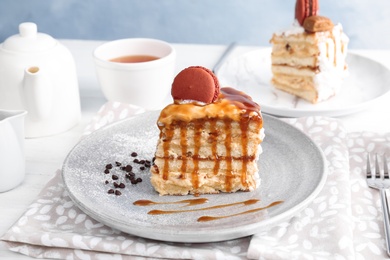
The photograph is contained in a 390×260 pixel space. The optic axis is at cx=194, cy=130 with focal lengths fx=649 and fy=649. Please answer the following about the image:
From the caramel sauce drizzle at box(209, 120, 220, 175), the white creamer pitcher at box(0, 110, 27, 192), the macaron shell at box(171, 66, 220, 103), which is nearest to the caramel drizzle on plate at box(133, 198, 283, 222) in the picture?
the caramel sauce drizzle at box(209, 120, 220, 175)

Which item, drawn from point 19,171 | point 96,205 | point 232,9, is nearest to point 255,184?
point 96,205

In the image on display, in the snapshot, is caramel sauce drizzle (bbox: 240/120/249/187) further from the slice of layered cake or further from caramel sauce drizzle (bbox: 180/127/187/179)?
the slice of layered cake

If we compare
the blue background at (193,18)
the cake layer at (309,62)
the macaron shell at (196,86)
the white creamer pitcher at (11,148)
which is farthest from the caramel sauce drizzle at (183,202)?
the blue background at (193,18)

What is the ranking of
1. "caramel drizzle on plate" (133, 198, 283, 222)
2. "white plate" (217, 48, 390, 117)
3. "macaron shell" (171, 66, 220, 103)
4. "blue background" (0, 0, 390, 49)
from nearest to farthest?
1. "caramel drizzle on plate" (133, 198, 283, 222)
2. "macaron shell" (171, 66, 220, 103)
3. "white plate" (217, 48, 390, 117)
4. "blue background" (0, 0, 390, 49)

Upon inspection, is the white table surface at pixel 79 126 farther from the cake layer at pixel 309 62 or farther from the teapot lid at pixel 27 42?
the teapot lid at pixel 27 42

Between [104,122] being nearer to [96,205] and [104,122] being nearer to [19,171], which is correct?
[19,171]

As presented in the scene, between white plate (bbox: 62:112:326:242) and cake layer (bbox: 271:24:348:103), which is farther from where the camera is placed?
cake layer (bbox: 271:24:348:103)
